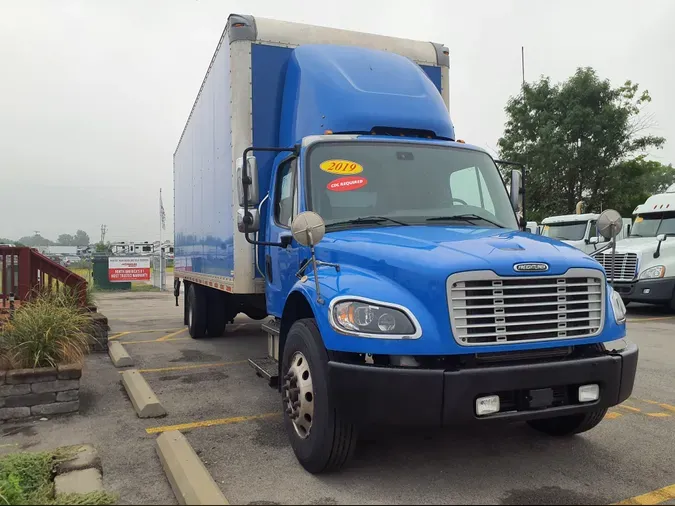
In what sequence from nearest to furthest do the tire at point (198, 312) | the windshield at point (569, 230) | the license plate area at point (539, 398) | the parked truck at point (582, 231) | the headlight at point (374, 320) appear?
the headlight at point (374, 320) → the license plate area at point (539, 398) → the tire at point (198, 312) → the parked truck at point (582, 231) → the windshield at point (569, 230)

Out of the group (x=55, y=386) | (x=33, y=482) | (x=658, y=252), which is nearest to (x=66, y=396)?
(x=55, y=386)

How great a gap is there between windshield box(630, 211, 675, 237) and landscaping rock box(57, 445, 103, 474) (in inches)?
549

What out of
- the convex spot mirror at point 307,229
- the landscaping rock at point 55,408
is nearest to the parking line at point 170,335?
the landscaping rock at point 55,408

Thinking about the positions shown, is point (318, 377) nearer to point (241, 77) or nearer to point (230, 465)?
point (230, 465)

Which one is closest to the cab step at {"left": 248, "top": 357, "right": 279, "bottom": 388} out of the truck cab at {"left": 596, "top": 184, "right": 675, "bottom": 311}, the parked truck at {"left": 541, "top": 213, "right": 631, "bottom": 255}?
the truck cab at {"left": 596, "top": 184, "right": 675, "bottom": 311}

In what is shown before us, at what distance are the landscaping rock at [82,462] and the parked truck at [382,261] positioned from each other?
142 centimetres

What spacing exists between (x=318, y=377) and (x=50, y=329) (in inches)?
130

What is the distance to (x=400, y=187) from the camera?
4.87 metres

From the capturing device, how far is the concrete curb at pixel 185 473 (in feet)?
10.7

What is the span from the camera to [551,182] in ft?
80.2

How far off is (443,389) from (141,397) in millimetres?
3462

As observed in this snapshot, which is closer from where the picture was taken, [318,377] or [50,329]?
[318,377]

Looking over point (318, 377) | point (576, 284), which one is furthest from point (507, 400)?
point (318, 377)

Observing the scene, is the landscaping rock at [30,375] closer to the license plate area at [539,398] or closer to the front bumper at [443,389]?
the front bumper at [443,389]
